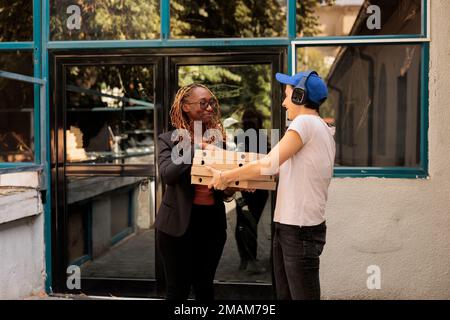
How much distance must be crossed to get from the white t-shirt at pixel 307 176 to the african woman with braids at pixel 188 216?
0.50 m

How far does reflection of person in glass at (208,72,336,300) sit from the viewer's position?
2.99 meters

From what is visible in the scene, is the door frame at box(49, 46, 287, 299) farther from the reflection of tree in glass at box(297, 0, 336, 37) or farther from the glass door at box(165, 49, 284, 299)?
the reflection of tree in glass at box(297, 0, 336, 37)

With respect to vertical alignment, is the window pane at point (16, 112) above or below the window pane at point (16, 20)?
below

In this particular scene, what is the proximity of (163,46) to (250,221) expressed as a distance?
67.0 inches

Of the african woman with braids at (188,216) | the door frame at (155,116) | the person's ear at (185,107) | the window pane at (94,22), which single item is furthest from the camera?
the window pane at (94,22)

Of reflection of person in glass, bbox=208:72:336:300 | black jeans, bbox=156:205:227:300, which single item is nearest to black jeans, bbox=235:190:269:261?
black jeans, bbox=156:205:227:300

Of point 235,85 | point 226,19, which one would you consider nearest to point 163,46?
point 235,85

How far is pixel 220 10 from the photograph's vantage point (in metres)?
5.61

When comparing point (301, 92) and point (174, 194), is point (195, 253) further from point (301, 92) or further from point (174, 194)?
point (301, 92)

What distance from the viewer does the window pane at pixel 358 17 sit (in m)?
4.76

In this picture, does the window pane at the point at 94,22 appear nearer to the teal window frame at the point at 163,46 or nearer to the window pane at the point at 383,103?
A: the teal window frame at the point at 163,46

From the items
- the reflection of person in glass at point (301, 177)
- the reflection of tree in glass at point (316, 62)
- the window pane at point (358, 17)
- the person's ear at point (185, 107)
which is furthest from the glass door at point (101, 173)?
the reflection of person in glass at point (301, 177)
